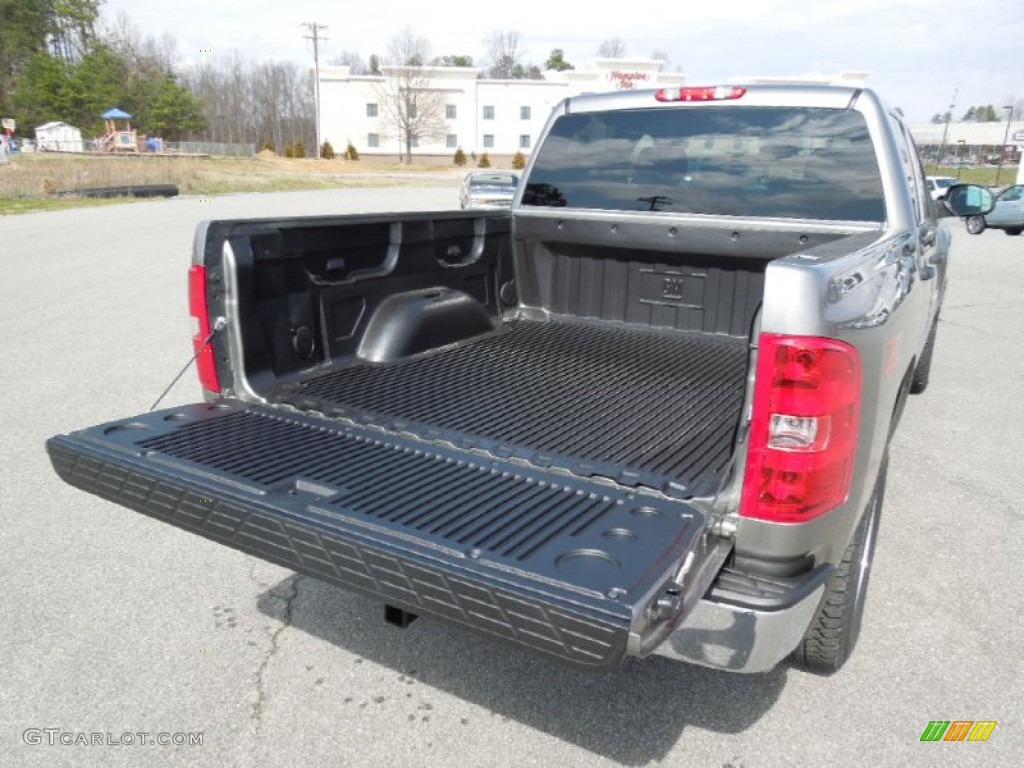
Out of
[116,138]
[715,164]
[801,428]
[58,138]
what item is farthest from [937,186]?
[58,138]

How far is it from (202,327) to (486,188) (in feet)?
61.1

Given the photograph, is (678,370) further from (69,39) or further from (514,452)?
(69,39)

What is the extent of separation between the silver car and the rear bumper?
1826 centimetres

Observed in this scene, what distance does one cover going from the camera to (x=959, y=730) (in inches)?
103

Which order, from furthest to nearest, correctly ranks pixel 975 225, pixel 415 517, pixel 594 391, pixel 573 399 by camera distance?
pixel 975 225
pixel 594 391
pixel 573 399
pixel 415 517

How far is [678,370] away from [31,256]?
13064mm

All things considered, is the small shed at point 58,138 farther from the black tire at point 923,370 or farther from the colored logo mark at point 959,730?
the colored logo mark at point 959,730

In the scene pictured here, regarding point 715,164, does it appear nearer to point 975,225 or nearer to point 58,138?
point 975,225

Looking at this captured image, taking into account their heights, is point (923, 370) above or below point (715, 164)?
below

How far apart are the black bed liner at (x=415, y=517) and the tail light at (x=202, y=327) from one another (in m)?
0.22

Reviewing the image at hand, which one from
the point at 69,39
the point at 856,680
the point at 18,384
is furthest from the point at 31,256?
the point at 69,39

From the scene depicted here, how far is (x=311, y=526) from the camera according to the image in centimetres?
214

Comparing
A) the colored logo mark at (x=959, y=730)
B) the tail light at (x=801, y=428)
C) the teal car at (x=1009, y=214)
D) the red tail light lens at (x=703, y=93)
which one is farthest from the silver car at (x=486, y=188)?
the tail light at (x=801, y=428)

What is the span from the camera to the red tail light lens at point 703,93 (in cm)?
397
